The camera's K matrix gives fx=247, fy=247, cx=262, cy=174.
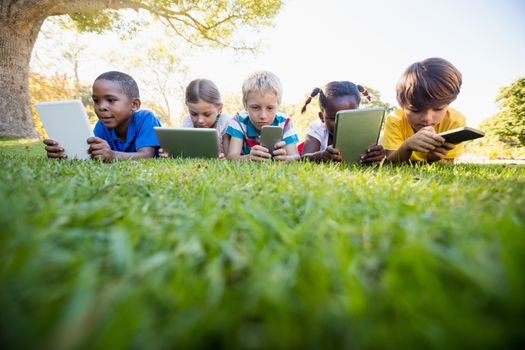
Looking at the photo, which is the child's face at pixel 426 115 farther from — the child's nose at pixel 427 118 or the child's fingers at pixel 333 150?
the child's fingers at pixel 333 150

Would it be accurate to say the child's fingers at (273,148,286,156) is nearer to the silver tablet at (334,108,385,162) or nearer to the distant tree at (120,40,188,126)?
the silver tablet at (334,108,385,162)

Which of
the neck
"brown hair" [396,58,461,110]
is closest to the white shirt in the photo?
"brown hair" [396,58,461,110]

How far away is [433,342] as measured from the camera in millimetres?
348

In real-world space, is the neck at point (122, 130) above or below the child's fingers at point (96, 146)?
above

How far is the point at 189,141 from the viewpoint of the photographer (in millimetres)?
3408

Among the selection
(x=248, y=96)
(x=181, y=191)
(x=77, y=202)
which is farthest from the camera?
(x=248, y=96)

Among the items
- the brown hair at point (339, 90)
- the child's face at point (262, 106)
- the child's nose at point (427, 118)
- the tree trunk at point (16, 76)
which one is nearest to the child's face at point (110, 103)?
the child's face at point (262, 106)

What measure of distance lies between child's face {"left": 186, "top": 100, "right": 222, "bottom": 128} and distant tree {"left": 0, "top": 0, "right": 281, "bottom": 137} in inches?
299

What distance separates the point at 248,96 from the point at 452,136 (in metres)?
2.80

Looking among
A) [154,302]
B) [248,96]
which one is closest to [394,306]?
[154,302]

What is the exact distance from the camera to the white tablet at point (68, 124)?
8.64ft

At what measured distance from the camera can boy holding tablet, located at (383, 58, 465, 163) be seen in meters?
2.78

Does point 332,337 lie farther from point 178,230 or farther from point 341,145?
point 341,145

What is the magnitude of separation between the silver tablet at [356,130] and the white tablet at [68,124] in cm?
283
